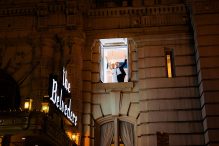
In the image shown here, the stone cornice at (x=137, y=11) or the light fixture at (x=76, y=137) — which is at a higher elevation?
the stone cornice at (x=137, y=11)

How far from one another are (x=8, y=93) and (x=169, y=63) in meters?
10.2

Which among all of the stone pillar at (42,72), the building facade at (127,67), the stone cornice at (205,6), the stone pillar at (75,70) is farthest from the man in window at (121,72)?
the stone cornice at (205,6)

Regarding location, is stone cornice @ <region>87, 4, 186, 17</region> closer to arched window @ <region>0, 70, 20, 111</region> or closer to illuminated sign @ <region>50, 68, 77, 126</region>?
illuminated sign @ <region>50, 68, 77, 126</region>

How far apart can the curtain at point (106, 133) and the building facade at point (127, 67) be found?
0.06 metres

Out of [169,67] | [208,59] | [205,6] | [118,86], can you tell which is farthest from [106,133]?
[205,6]

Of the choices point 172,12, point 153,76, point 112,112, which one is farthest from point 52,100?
point 172,12

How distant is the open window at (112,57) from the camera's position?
22938 mm

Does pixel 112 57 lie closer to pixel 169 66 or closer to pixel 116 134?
pixel 169 66

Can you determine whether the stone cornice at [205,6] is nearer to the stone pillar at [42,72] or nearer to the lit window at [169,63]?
the lit window at [169,63]

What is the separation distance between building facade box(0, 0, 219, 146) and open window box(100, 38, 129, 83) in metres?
0.13

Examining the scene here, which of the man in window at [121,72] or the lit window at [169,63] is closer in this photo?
the lit window at [169,63]

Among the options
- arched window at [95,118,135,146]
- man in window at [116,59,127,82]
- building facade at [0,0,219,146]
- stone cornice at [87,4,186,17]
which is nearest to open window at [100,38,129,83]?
man in window at [116,59,127,82]

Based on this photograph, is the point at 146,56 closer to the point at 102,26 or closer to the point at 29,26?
the point at 102,26

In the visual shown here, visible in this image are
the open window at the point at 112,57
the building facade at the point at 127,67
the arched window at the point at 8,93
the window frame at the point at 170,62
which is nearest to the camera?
the building facade at the point at 127,67
